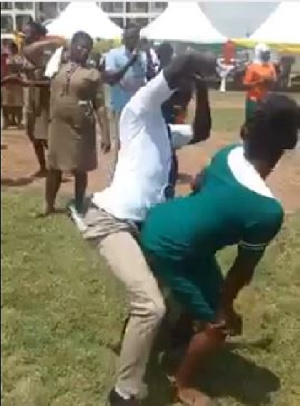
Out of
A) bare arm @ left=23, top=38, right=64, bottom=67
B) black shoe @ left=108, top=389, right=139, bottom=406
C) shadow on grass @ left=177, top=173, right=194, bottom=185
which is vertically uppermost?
bare arm @ left=23, top=38, right=64, bottom=67

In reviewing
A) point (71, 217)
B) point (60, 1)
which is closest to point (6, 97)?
point (60, 1)

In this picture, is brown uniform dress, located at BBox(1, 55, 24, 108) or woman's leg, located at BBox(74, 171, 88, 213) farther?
woman's leg, located at BBox(74, 171, 88, 213)

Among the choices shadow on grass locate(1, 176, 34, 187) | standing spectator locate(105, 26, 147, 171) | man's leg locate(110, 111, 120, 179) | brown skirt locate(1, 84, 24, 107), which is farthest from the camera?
man's leg locate(110, 111, 120, 179)

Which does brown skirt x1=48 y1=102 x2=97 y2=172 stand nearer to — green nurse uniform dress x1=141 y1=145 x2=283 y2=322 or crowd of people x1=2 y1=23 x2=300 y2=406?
crowd of people x1=2 y1=23 x2=300 y2=406

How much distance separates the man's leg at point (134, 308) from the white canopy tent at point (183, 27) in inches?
22.1

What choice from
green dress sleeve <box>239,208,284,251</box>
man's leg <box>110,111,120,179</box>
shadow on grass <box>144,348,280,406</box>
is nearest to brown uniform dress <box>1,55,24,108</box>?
man's leg <box>110,111,120,179</box>

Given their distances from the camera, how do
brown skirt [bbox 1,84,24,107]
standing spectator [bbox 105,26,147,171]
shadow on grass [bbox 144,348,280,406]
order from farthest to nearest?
shadow on grass [bbox 144,348,280,406] < standing spectator [bbox 105,26,147,171] < brown skirt [bbox 1,84,24,107]

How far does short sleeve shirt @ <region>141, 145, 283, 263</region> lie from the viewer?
2615 mm

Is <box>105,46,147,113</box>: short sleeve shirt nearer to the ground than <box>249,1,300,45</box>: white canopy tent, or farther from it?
nearer to the ground

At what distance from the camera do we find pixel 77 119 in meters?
2.91

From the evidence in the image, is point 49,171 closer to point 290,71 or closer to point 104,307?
point 104,307

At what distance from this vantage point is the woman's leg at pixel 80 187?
2.95 m

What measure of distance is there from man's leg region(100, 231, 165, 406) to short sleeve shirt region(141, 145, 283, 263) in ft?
0.20

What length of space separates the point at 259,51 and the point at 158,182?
464mm
